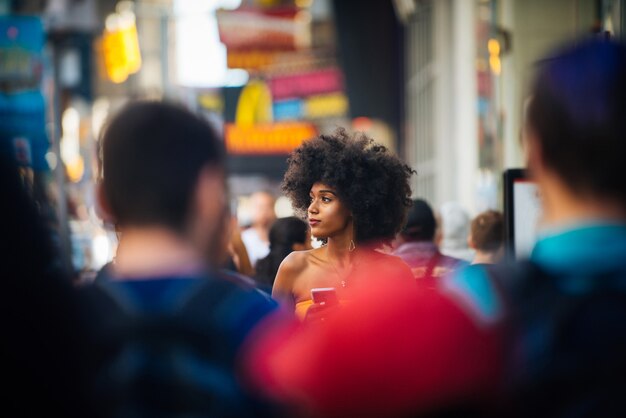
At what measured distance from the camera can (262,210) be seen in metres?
9.79

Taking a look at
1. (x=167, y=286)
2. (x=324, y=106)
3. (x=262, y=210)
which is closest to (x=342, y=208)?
(x=167, y=286)

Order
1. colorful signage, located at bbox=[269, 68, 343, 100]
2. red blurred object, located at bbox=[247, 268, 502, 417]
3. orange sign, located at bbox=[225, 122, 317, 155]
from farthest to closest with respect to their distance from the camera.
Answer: orange sign, located at bbox=[225, 122, 317, 155]
colorful signage, located at bbox=[269, 68, 343, 100]
red blurred object, located at bbox=[247, 268, 502, 417]

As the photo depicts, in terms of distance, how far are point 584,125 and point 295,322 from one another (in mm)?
829

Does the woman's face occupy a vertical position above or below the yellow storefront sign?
below

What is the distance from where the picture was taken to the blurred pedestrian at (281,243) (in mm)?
7137

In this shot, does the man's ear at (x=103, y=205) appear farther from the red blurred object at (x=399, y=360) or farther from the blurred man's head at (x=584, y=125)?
the blurred man's head at (x=584, y=125)

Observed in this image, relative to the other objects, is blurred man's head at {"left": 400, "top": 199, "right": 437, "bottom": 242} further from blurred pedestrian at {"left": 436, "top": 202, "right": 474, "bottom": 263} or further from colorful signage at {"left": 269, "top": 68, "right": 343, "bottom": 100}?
colorful signage at {"left": 269, "top": 68, "right": 343, "bottom": 100}

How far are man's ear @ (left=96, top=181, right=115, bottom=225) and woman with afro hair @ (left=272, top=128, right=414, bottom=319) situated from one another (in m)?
2.50

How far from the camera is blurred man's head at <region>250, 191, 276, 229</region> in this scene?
980 cm

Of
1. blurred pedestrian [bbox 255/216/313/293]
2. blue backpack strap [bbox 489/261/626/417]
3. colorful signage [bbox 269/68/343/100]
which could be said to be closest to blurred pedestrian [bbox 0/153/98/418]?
blue backpack strap [bbox 489/261/626/417]

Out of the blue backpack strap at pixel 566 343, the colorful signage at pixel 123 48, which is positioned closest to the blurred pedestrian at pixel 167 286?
the blue backpack strap at pixel 566 343

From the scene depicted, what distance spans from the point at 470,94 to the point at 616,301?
11.9 m

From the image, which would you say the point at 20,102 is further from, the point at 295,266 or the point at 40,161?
the point at 295,266

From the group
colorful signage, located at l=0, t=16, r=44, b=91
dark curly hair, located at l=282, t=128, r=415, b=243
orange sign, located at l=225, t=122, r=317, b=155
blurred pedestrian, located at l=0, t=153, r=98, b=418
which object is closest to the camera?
blurred pedestrian, located at l=0, t=153, r=98, b=418
